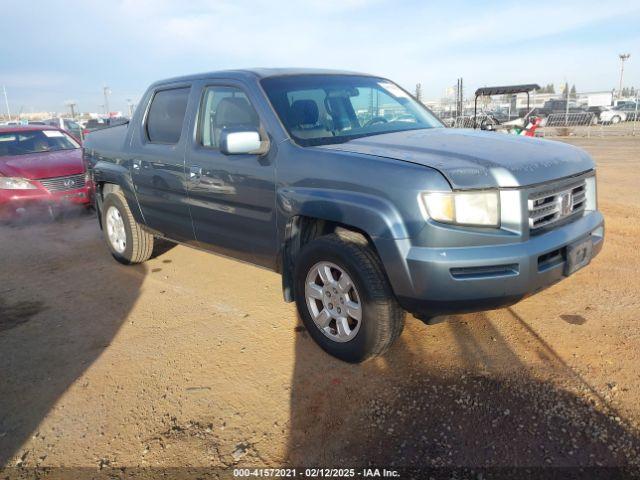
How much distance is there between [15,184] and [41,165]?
53 cm

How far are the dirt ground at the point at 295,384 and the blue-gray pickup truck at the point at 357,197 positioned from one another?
15.9 inches

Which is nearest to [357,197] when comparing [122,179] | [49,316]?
[49,316]

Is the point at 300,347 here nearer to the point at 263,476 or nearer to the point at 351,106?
the point at 263,476

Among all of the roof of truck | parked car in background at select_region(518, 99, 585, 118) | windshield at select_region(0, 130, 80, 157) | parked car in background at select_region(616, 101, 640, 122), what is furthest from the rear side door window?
parked car in background at select_region(518, 99, 585, 118)

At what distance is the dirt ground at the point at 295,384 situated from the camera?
2400 millimetres

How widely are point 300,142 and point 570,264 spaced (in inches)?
71.8

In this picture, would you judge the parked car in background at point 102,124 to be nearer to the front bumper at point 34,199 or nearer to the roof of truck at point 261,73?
the front bumper at point 34,199

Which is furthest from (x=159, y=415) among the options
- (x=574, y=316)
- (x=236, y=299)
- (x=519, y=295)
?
(x=574, y=316)

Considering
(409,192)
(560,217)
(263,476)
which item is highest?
(409,192)

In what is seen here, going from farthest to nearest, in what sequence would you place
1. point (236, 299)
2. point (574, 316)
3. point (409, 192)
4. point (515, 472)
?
1. point (236, 299)
2. point (574, 316)
3. point (409, 192)
4. point (515, 472)

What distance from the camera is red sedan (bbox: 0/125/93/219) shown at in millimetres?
7531

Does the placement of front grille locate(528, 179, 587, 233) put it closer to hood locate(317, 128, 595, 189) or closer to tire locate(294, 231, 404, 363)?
hood locate(317, 128, 595, 189)

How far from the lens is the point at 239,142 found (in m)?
3.23

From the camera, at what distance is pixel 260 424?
2621 mm
